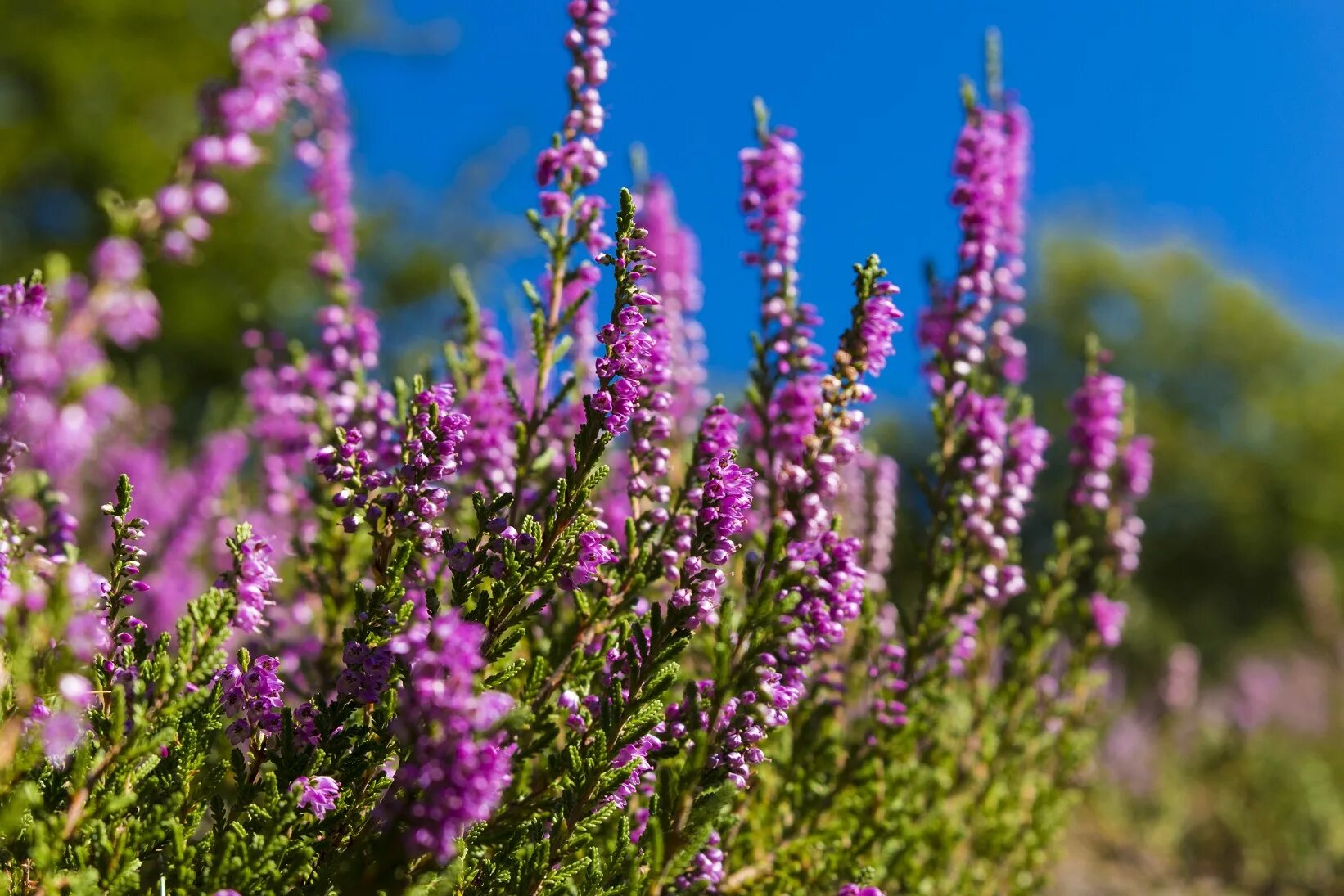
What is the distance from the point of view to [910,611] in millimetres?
3879

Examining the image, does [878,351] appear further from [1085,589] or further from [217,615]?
[1085,589]

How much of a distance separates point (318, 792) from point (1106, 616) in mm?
3340

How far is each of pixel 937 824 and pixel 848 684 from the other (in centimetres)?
58

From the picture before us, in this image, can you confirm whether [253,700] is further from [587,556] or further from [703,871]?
[703,871]

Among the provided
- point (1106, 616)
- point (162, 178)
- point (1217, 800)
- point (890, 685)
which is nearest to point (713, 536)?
point (890, 685)

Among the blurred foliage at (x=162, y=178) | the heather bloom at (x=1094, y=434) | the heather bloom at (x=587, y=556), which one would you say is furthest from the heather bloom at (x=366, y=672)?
the blurred foliage at (x=162, y=178)

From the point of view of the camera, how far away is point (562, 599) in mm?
4078

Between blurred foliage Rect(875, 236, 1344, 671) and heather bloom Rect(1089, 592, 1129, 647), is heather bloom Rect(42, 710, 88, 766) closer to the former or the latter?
heather bloom Rect(1089, 592, 1129, 647)

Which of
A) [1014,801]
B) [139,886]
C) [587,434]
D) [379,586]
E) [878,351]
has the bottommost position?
[139,886]

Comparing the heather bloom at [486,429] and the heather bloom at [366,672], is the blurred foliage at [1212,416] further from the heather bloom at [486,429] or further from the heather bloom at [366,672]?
the heather bloom at [366,672]

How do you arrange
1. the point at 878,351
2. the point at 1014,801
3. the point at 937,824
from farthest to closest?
the point at 1014,801, the point at 937,824, the point at 878,351

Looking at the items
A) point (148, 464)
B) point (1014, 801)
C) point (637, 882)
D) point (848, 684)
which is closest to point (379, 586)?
point (637, 882)

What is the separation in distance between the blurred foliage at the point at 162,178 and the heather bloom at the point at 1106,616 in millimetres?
20253

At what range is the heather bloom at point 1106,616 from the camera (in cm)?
444
